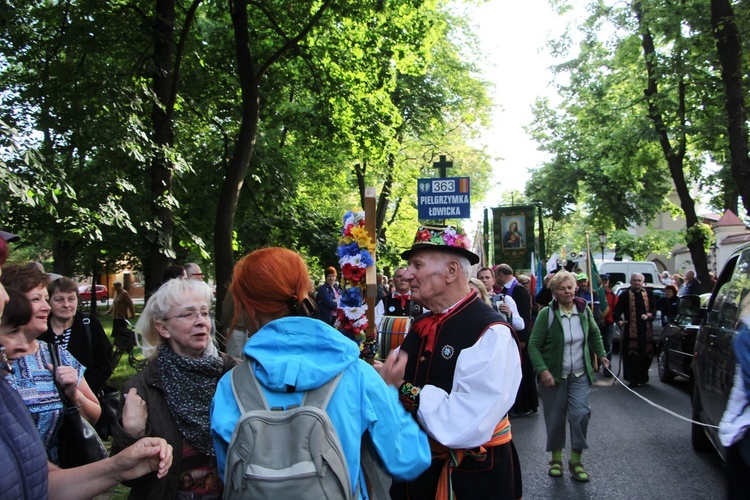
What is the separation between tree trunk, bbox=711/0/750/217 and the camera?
1356 cm

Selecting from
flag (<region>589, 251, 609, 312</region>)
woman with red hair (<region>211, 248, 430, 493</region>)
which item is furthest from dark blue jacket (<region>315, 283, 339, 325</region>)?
woman with red hair (<region>211, 248, 430, 493</region>)

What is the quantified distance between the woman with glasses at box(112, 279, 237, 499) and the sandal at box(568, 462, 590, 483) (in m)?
4.75

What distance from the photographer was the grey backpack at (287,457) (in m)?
2.16

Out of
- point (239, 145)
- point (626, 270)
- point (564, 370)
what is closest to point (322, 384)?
point (564, 370)

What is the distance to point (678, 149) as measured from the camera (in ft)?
74.1

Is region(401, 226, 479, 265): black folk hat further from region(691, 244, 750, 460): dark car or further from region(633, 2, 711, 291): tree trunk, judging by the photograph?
region(633, 2, 711, 291): tree trunk

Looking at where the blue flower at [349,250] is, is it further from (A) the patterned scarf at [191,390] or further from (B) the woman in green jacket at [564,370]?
(A) the patterned scarf at [191,390]

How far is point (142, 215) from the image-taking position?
1236cm

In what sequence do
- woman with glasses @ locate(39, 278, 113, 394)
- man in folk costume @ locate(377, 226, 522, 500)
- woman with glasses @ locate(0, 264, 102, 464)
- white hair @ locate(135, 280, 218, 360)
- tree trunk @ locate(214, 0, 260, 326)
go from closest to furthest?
man in folk costume @ locate(377, 226, 522, 500), white hair @ locate(135, 280, 218, 360), woman with glasses @ locate(0, 264, 102, 464), woman with glasses @ locate(39, 278, 113, 394), tree trunk @ locate(214, 0, 260, 326)

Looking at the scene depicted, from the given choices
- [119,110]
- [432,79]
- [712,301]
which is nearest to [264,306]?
[712,301]

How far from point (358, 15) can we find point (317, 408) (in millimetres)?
14281

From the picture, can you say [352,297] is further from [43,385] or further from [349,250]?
[43,385]

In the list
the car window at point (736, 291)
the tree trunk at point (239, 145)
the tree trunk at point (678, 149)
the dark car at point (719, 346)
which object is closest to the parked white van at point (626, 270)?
the tree trunk at point (678, 149)

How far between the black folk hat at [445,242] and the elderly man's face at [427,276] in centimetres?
4
